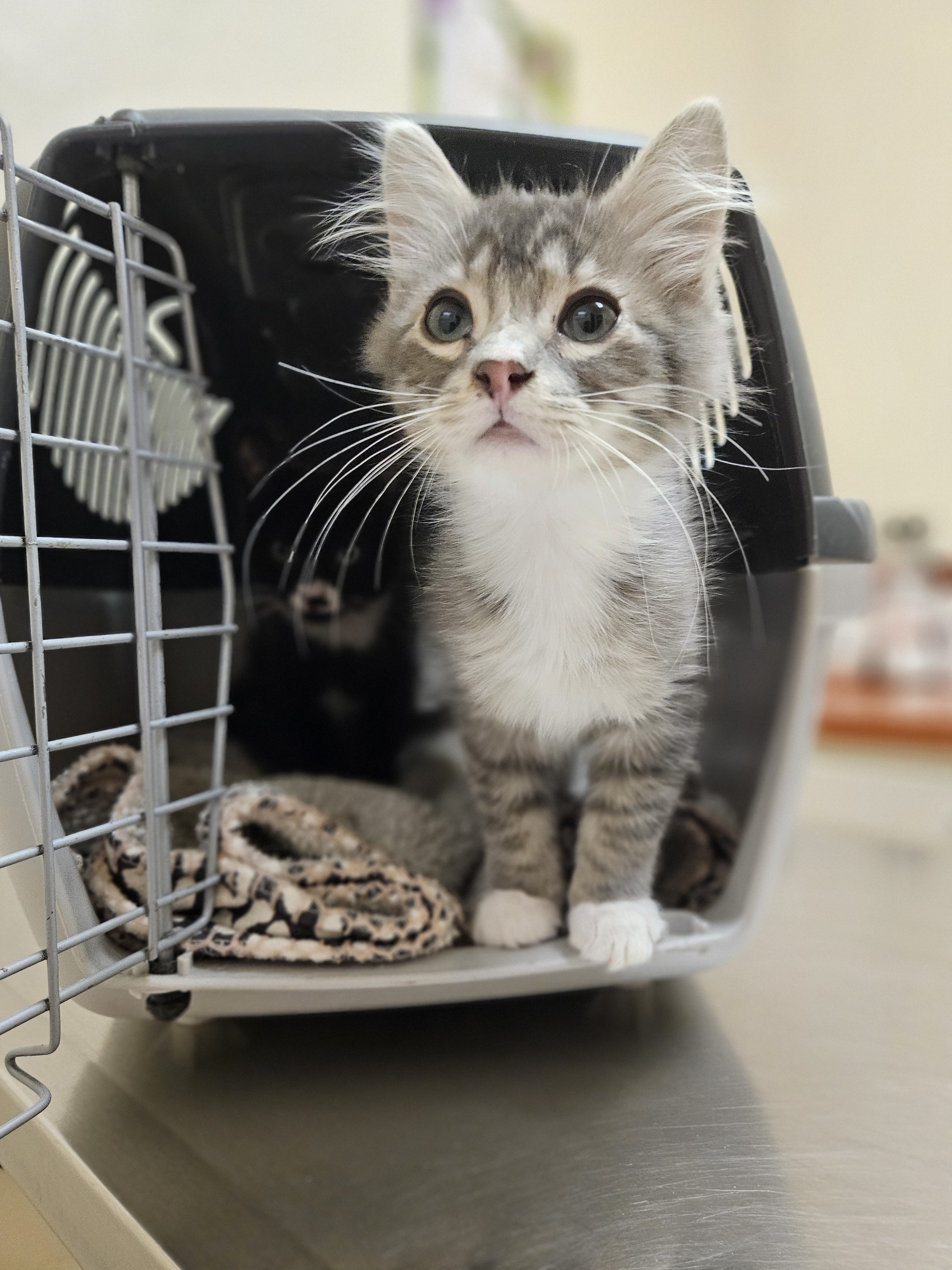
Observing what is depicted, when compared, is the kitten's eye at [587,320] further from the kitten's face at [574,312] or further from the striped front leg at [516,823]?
the striped front leg at [516,823]

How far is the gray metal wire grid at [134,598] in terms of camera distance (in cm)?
46

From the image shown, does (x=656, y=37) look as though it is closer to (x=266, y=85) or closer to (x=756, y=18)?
(x=756, y=18)

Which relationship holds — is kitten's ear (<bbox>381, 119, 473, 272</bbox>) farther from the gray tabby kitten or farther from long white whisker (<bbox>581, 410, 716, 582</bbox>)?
long white whisker (<bbox>581, 410, 716, 582</bbox>)

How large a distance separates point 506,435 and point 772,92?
31.9 inches

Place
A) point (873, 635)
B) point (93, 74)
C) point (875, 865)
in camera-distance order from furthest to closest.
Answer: point (873, 635)
point (875, 865)
point (93, 74)

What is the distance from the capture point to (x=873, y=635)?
222cm

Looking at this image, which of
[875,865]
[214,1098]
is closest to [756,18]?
[875,865]

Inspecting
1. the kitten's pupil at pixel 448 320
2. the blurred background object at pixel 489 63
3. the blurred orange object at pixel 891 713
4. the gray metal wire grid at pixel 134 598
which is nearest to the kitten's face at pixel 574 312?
Answer: the kitten's pupil at pixel 448 320

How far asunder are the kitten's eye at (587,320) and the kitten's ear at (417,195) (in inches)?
3.3

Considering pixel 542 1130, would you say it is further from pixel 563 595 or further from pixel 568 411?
pixel 568 411

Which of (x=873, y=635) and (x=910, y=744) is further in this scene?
(x=873, y=635)

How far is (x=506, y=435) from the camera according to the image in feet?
1.55

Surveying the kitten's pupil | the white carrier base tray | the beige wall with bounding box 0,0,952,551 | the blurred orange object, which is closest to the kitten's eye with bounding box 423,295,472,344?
the kitten's pupil

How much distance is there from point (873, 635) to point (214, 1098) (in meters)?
2.06
